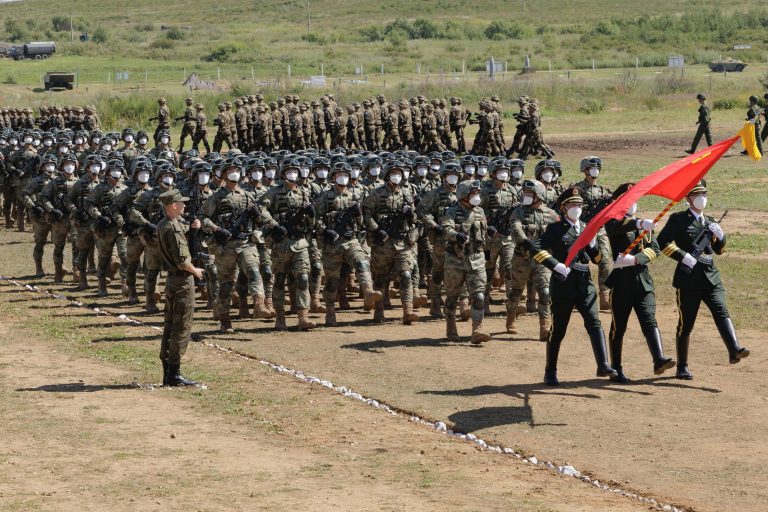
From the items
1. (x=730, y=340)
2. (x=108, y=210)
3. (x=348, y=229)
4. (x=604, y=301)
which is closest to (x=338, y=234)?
(x=348, y=229)

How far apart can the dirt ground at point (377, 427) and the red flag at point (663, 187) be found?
5.41 feet

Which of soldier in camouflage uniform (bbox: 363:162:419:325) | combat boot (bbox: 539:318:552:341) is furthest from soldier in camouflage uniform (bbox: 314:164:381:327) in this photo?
combat boot (bbox: 539:318:552:341)

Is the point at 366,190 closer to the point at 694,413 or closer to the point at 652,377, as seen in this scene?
the point at 652,377

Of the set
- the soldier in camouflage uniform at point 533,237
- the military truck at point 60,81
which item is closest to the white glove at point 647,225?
the soldier in camouflage uniform at point 533,237

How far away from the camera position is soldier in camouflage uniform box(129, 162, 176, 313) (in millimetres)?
17359

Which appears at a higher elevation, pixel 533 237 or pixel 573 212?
pixel 573 212

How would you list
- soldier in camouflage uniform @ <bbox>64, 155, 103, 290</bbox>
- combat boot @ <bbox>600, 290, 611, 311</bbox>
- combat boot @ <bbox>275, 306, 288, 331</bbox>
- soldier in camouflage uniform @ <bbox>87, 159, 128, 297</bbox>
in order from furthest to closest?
soldier in camouflage uniform @ <bbox>64, 155, 103, 290</bbox>
soldier in camouflage uniform @ <bbox>87, 159, 128, 297</bbox>
combat boot @ <bbox>600, 290, 611, 311</bbox>
combat boot @ <bbox>275, 306, 288, 331</bbox>

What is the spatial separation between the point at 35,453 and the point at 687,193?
6.61 meters

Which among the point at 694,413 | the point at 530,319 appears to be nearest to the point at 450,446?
the point at 694,413

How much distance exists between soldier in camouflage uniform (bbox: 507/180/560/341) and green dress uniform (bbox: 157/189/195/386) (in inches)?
167

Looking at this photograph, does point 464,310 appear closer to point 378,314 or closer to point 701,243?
point 378,314

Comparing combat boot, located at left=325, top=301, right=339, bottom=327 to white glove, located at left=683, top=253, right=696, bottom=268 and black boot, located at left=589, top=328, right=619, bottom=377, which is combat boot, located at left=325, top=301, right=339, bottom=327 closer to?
black boot, located at left=589, top=328, right=619, bottom=377

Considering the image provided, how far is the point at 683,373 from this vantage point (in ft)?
47.6

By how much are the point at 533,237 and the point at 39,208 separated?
8.99 meters
